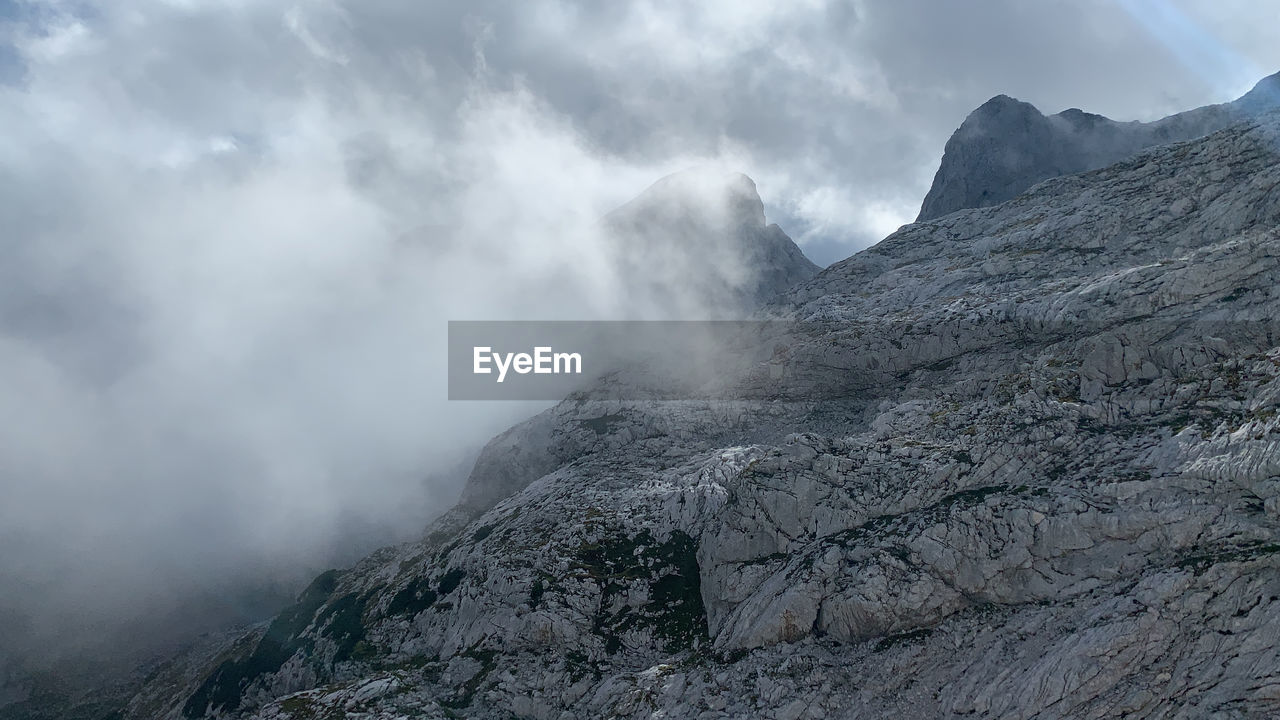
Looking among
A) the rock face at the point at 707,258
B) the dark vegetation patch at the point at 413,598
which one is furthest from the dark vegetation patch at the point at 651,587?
the rock face at the point at 707,258

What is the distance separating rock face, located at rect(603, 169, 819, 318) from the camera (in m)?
174

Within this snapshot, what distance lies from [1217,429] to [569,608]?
1968 inches

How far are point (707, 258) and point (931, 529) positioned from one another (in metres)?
148

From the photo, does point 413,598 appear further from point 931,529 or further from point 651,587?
point 931,529

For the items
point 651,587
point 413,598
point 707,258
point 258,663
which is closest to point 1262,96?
point 707,258

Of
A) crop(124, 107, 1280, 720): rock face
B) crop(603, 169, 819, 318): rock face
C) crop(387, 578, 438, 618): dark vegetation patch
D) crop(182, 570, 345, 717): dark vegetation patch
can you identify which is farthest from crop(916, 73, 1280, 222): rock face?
crop(182, 570, 345, 717): dark vegetation patch

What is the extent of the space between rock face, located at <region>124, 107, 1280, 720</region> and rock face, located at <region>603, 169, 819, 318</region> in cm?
8513

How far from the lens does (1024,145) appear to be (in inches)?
5482

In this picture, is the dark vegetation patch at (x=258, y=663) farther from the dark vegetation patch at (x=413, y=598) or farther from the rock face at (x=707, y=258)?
the rock face at (x=707, y=258)

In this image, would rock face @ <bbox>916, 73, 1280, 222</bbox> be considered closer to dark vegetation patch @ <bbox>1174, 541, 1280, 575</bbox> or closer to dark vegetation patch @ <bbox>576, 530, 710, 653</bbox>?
dark vegetation patch @ <bbox>576, 530, 710, 653</bbox>

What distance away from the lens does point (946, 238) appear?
306 feet

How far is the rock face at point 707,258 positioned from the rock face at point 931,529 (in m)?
85.1

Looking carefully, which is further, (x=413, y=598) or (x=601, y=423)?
(x=601, y=423)

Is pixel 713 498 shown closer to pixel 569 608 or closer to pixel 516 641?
pixel 569 608
